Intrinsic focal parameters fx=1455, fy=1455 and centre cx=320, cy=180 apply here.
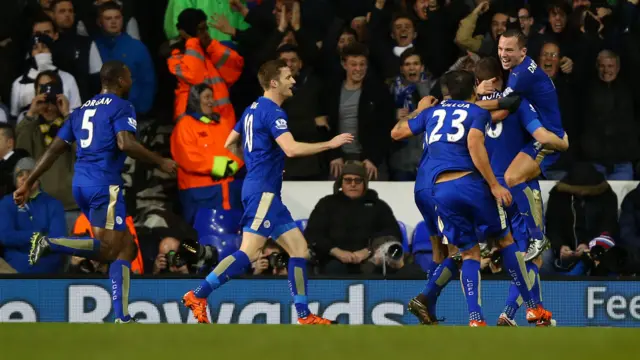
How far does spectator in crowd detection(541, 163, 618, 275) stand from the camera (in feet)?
43.3

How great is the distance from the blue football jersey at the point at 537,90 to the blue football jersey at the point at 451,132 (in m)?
0.81

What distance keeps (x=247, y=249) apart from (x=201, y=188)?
337 centimetres

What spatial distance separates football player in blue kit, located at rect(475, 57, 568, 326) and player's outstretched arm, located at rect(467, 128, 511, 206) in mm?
809

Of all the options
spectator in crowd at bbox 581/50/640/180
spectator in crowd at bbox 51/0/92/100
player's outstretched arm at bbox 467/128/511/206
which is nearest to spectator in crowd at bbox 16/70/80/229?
spectator in crowd at bbox 51/0/92/100

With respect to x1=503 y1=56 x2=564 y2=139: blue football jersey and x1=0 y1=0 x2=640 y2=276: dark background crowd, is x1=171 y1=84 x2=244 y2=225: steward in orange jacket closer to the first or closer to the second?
x1=0 y1=0 x2=640 y2=276: dark background crowd

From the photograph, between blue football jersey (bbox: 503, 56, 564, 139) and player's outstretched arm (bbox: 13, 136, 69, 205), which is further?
player's outstretched arm (bbox: 13, 136, 69, 205)

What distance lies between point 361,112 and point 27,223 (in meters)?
3.29

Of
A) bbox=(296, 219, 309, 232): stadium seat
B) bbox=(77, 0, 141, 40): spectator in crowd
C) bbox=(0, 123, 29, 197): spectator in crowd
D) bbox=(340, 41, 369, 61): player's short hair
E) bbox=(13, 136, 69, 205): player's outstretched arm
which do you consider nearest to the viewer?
bbox=(13, 136, 69, 205): player's outstretched arm

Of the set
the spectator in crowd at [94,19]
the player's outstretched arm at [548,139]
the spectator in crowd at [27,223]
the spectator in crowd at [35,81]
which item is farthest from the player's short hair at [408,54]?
the spectator in crowd at [27,223]

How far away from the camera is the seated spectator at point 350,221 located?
12.9 m

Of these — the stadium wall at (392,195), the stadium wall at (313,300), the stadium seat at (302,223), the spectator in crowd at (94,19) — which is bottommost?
the stadium wall at (313,300)

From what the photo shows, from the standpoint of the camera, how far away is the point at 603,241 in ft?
42.5

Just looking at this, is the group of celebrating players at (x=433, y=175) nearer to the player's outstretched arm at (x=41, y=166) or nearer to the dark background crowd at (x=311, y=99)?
the player's outstretched arm at (x=41, y=166)

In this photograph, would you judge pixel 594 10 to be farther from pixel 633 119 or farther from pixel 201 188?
pixel 201 188
